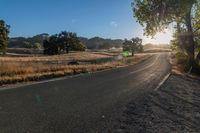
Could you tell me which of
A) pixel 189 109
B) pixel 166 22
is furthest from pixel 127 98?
pixel 166 22

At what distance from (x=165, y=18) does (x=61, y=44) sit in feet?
293

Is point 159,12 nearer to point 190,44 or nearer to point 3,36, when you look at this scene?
point 190,44

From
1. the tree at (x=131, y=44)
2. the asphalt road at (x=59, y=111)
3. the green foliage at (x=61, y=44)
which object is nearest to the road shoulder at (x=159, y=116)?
the asphalt road at (x=59, y=111)

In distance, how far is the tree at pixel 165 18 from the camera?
30078 millimetres

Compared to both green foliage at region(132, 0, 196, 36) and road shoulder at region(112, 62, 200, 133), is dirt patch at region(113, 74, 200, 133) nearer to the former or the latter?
road shoulder at region(112, 62, 200, 133)

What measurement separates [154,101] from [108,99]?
1.96 meters

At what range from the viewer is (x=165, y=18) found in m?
31.1

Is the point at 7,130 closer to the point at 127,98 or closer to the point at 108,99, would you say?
the point at 108,99

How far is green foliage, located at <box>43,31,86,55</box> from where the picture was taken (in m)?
112

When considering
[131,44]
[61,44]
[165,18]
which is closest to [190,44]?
[165,18]

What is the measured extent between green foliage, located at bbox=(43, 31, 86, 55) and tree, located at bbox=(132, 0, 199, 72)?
266 ft

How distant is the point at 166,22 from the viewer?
104ft

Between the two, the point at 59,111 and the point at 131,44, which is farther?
the point at 131,44

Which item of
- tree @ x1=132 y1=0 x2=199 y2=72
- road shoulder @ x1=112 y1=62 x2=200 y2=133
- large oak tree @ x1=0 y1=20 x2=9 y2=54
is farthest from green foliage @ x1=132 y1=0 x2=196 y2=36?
large oak tree @ x1=0 y1=20 x2=9 y2=54
